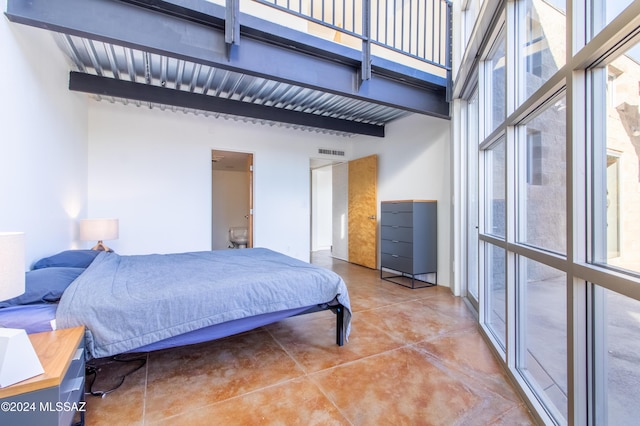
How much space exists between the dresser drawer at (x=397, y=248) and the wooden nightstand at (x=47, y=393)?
3.73 meters

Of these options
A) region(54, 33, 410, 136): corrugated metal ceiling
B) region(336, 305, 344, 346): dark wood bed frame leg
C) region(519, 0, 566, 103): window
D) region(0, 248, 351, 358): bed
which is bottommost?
region(336, 305, 344, 346): dark wood bed frame leg

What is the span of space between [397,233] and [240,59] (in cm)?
312

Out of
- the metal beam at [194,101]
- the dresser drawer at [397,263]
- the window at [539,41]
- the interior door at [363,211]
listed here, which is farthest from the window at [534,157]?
the interior door at [363,211]

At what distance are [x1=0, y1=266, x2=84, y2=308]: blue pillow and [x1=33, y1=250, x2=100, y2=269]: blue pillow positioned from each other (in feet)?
1.54

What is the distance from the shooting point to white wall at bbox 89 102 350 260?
4.04 metres

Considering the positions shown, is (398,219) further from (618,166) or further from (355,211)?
(618,166)

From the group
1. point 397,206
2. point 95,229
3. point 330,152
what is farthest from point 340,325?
point 330,152


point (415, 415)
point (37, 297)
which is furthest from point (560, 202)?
point (37, 297)

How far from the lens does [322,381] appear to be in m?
1.88

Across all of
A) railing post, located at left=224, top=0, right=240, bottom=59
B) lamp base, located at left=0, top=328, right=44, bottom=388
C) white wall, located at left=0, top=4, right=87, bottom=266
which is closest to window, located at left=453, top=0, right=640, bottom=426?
railing post, located at left=224, top=0, right=240, bottom=59

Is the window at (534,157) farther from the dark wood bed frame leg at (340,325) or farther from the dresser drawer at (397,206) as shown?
the dresser drawer at (397,206)

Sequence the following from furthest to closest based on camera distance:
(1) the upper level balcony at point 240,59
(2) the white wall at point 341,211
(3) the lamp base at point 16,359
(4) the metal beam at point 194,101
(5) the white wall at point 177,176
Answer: (2) the white wall at point 341,211, (5) the white wall at point 177,176, (4) the metal beam at point 194,101, (1) the upper level balcony at point 240,59, (3) the lamp base at point 16,359

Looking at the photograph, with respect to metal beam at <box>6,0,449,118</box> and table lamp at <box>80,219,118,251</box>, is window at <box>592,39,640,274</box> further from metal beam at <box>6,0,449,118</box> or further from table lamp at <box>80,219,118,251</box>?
table lamp at <box>80,219,118,251</box>

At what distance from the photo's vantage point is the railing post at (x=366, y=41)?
2.83 m
